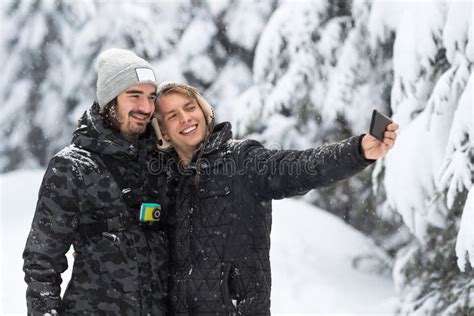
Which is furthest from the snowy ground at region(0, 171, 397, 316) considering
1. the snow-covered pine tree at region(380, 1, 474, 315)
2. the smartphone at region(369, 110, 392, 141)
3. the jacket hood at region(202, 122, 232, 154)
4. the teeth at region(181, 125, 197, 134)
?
the smartphone at region(369, 110, 392, 141)

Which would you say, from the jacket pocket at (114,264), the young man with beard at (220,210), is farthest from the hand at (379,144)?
the jacket pocket at (114,264)

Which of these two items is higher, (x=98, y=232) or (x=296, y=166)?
(x=296, y=166)

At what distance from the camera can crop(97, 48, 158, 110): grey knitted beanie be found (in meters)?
3.25

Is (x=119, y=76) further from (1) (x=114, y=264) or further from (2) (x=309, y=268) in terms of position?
(2) (x=309, y=268)

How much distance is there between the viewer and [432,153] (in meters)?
5.07

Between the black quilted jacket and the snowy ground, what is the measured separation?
120 inches

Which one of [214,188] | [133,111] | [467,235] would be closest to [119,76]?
[133,111]

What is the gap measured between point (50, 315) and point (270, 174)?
114 cm

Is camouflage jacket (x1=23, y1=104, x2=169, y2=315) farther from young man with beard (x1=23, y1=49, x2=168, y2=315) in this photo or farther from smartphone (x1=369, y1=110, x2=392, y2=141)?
smartphone (x1=369, y1=110, x2=392, y2=141)

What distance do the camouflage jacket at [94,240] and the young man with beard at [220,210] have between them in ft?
0.53

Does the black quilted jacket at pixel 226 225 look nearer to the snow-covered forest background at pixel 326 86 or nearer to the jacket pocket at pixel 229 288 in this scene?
the jacket pocket at pixel 229 288

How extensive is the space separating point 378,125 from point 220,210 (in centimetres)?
89

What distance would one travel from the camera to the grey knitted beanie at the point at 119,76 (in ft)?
10.6

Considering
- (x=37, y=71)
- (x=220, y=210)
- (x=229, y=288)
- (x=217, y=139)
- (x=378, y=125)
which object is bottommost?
(x=229, y=288)
